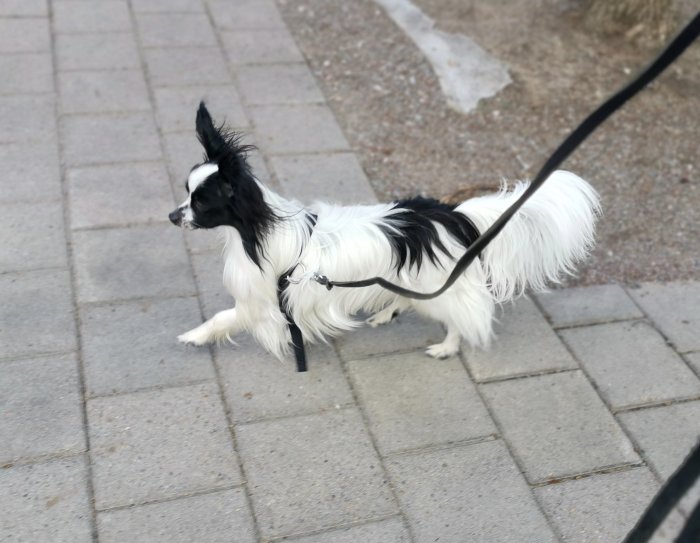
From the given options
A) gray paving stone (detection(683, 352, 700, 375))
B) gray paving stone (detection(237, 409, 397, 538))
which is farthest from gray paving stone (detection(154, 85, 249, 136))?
gray paving stone (detection(683, 352, 700, 375))

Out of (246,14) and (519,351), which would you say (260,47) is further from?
(519,351)

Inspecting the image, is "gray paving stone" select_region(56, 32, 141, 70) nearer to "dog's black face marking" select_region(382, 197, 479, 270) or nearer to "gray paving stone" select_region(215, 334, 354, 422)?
"gray paving stone" select_region(215, 334, 354, 422)

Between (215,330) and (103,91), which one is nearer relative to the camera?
(215,330)

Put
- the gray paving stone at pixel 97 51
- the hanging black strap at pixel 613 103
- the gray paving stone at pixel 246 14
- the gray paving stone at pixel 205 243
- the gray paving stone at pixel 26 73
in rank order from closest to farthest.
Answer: the hanging black strap at pixel 613 103
the gray paving stone at pixel 205 243
the gray paving stone at pixel 26 73
the gray paving stone at pixel 97 51
the gray paving stone at pixel 246 14

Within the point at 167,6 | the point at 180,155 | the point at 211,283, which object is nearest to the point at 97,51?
the point at 167,6

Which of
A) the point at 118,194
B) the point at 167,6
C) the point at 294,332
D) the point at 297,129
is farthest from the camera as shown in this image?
the point at 167,6

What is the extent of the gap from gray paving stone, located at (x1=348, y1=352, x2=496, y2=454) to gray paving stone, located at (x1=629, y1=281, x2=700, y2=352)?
1.22m

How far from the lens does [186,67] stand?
620 centimetres

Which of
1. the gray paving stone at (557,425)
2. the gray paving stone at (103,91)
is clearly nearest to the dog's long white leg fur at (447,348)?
the gray paving stone at (557,425)

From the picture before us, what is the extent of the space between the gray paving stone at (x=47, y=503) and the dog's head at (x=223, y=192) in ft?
3.81

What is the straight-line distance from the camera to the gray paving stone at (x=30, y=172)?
485cm

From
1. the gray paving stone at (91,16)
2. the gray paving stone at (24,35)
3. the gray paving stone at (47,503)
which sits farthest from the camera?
the gray paving stone at (91,16)

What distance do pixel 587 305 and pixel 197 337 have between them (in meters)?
2.17

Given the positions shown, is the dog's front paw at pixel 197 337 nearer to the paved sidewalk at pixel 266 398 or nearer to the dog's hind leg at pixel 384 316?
the paved sidewalk at pixel 266 398
